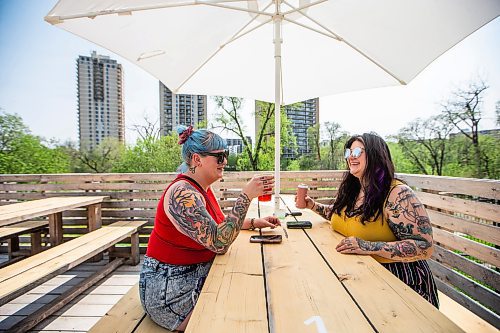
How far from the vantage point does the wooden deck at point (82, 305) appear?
179cm

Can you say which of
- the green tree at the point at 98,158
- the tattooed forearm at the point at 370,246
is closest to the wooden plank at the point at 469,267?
the tattooed forearm at the point at 370,246

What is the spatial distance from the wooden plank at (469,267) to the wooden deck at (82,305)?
0.47m

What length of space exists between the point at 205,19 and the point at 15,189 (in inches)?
154

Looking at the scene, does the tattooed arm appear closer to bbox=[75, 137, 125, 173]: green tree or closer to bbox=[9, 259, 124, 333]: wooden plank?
bbox=[9, 259, 124, 333]: wooden plank

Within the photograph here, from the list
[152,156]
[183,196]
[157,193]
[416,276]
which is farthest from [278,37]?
[152,156]

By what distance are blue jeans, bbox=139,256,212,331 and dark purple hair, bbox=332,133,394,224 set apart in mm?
919

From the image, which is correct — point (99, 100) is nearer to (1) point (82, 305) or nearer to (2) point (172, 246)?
(1) point (82, 305)

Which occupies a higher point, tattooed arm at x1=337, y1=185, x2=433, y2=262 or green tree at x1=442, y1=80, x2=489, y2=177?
green tree at x1=442, y1=80, x2=489, y2=177

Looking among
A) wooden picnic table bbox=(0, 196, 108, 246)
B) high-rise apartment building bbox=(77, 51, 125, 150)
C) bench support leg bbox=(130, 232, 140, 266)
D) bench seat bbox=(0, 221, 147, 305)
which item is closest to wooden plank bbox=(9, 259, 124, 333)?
bench support leg bbox=(130, 232, 140, 266)

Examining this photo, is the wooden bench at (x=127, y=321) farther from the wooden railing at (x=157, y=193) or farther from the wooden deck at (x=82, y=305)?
the wooden railing at (x=157, y=193)

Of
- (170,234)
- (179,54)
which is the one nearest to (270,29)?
(179,54)

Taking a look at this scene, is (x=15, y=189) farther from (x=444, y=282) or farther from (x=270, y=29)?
(x=444, y=282)

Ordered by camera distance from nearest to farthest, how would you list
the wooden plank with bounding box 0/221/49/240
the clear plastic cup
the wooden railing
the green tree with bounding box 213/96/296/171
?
the clear plastic cup
the wooden railing
the wooden plank with bounding box 0/221/49/240
the green tree with bounding box 213/96/296/171

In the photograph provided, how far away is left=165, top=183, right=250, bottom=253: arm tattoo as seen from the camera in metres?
1.26
